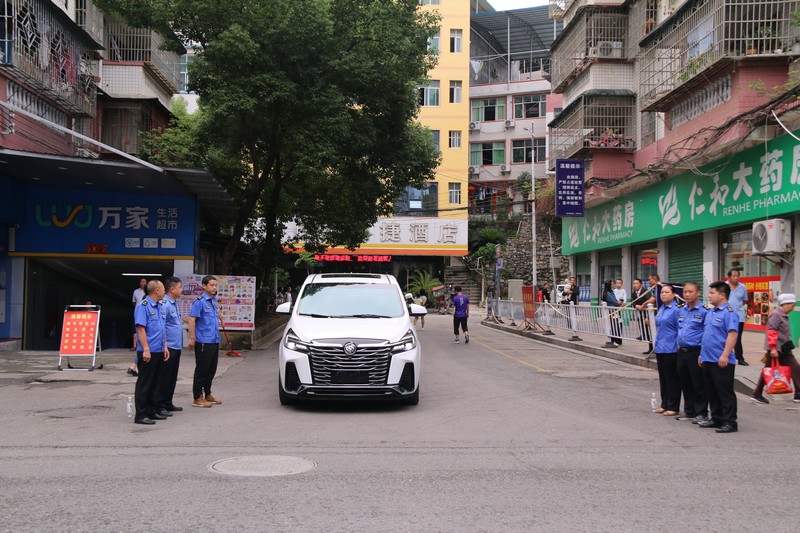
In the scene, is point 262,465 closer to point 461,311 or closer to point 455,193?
point 461,311

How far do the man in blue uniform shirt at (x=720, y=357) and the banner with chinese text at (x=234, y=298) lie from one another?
1224 cm

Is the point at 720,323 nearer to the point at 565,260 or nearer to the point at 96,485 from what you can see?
the point at 96,485

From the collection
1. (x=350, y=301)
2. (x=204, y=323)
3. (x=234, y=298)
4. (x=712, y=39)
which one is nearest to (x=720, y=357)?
(x=350, y=301)

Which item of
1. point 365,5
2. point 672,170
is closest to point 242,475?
point 365,5

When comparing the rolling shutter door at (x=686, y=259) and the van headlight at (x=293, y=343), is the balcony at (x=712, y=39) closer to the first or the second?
the rolling shutter door at (x=686, y=259)

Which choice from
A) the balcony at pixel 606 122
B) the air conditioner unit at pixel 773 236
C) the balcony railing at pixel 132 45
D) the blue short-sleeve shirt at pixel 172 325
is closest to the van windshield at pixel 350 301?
the blue short-sleeve shirt at pixel 172 325

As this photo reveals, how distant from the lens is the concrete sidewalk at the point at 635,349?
12430 millimetres

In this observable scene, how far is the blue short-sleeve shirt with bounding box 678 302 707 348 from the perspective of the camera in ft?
28.8

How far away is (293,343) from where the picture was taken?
918cm

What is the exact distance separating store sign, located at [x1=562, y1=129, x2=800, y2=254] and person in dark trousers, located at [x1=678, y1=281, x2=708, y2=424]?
9.32m

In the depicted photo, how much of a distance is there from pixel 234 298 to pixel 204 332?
896 centimetres

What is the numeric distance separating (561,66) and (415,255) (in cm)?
1937

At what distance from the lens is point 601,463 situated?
6.62m

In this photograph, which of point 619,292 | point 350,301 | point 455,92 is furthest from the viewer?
point 455,92
